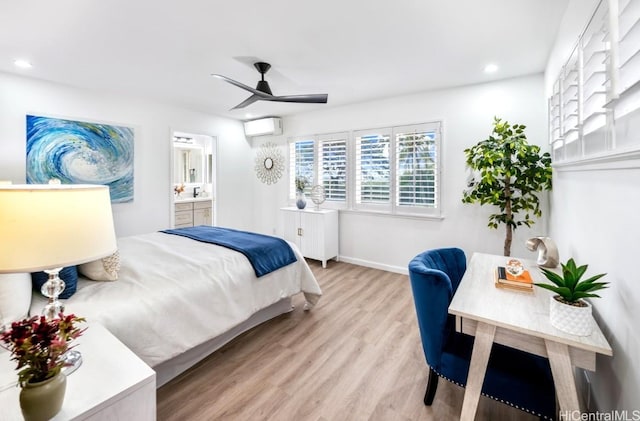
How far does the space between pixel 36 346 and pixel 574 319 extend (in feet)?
5.94

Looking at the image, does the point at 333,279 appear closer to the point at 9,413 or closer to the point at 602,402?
the point at 602,402

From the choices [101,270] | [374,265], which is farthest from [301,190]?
[101,270]

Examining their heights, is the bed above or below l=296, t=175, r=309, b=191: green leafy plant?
below

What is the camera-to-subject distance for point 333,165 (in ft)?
15.7

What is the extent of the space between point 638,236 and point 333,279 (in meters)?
3.25

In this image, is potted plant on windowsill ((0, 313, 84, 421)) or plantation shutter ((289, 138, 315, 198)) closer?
potted plant on windowsill ((0, 313, 84, 421))

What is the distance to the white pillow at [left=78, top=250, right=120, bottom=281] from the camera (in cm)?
187

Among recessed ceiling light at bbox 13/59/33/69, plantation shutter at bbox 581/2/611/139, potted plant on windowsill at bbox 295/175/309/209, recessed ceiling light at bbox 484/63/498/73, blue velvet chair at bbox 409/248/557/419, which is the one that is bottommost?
blue velvet chair at bbox 409/248/557/419

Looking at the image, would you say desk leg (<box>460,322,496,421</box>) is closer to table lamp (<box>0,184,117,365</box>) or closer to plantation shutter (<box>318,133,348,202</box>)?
table lamp (<box>0,184,117,365</box>)

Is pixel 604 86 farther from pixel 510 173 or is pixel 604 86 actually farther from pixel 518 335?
pixel 510 173

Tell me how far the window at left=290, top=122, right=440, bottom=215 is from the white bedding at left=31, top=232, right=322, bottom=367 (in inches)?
78.1

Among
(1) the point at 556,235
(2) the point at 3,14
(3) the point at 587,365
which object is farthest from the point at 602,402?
(2) the point at 3,14

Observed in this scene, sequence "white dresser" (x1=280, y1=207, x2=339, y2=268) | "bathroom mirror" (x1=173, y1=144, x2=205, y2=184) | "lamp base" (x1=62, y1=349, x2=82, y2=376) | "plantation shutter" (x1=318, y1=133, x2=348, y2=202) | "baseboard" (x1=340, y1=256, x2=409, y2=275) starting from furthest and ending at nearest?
"bathroom mirror" (x1=173, y1=144, x2=205, y2=184) < "plantation shutter" (x1=318, y1=133, x2=348, y2=202) < "white dresser" (x1=280, y1=207, x2=339, y2=268) < "baseboard" (x1=340, y1=256, x2=409, y2=275) < "lamp base" (x1=62, y1=349, x2=82, y2=376)

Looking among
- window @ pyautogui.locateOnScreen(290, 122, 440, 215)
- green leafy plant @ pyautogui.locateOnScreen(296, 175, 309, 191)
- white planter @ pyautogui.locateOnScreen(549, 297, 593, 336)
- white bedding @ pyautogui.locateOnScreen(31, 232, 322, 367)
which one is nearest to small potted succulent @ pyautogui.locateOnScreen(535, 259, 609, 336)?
white planter @ pyautogui.locateOnScreen(549, 297, 593, 336)
